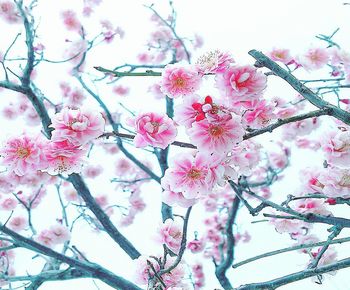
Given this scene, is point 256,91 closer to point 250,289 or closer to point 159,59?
point 250,289

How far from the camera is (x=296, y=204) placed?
246cm

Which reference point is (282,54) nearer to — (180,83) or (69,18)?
(180,83)

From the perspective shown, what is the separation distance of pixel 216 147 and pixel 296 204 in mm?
1080

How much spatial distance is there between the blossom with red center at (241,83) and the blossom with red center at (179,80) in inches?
8.2

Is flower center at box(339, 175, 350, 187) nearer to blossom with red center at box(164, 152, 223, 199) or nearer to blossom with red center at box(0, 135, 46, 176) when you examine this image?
blossom with red center at box(164, 152, 223, 199)

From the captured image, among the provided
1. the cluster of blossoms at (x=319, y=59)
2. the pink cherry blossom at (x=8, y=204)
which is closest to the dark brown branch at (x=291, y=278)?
the cluster of blossoms at (x=319, y=59)

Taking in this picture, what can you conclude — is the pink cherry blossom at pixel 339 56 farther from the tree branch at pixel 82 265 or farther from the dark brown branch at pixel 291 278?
the tree branch at pixel 82 265

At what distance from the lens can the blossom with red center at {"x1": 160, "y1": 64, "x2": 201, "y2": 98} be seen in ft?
6.03

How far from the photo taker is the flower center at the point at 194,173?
1755 mm

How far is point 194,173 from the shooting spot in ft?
5.80

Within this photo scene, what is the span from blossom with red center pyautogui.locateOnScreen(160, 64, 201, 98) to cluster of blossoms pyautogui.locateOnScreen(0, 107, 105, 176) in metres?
0.35

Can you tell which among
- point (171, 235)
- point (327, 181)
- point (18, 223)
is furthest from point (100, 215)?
point (327, 181)

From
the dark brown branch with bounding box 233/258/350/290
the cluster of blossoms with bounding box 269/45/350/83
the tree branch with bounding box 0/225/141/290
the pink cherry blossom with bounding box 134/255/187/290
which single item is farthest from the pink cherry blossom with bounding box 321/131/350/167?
the tree branch with bounding box 0/225/141/290

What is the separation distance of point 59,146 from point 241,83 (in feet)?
2.56
